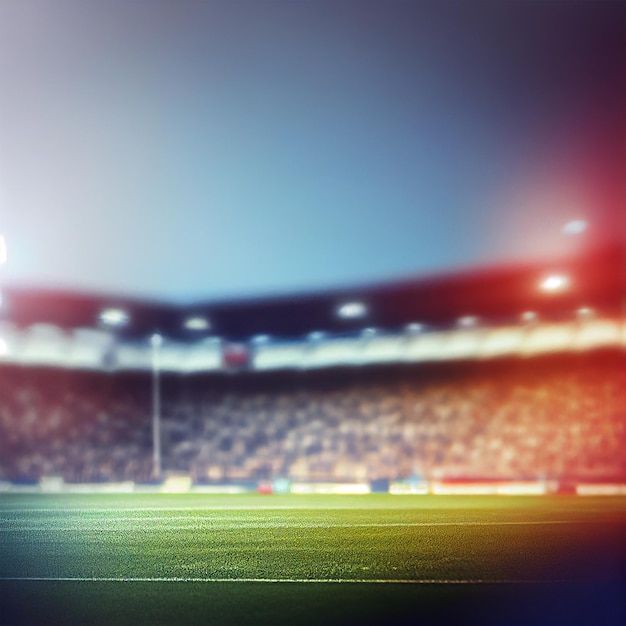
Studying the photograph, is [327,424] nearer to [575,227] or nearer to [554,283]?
[554,283]

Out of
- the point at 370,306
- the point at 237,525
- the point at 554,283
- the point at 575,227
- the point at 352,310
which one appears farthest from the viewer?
the point at 352,310

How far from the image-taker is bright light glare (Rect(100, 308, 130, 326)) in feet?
65.7

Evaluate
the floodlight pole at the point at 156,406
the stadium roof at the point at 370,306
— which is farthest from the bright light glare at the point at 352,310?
the floodlight pole at the point at 156,406

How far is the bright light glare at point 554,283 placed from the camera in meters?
15.2

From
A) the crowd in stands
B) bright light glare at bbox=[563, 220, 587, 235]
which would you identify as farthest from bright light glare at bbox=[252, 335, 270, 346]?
bright light glare at bbox=[563, 220, 587, 235]

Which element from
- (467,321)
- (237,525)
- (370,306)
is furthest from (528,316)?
(237,525)

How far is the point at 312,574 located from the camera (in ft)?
11.6

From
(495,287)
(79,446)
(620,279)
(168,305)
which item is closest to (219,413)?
(79,446)

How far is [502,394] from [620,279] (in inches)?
343

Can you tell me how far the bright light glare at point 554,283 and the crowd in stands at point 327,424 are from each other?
6.89m

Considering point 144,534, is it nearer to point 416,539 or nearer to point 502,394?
point 416,539

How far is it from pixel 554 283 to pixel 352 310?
6.05m

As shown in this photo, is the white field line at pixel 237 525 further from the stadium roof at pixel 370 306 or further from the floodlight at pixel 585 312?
the floodlight at pixel 585 312

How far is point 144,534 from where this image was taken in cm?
577
